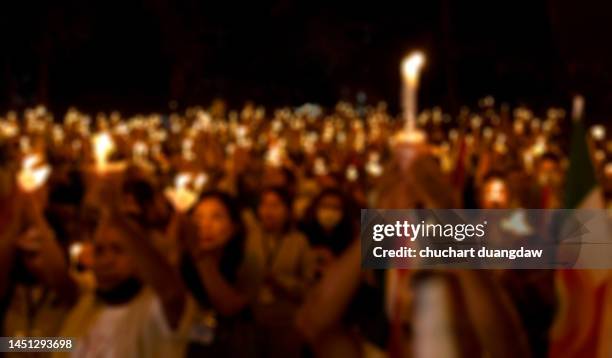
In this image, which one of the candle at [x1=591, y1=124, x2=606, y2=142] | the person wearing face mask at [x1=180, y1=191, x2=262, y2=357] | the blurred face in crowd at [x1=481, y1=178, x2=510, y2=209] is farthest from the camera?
the candle at [x1=591, y1=124, x2=606, y2=142]

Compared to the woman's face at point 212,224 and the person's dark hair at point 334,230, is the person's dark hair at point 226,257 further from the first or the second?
the person's dark hair at point 334,230

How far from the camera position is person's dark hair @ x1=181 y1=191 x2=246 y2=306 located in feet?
11.1

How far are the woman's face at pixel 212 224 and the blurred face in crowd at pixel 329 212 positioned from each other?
A: 0.88 meters

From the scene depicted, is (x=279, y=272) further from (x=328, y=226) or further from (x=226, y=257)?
(x=226, y=257)

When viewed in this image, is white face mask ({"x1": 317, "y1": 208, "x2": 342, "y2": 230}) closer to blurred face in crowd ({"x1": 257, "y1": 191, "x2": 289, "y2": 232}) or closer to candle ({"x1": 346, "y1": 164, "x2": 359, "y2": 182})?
blurred face in crowd ({"x1": 257, "y1": 191, "x2": 289, "y2": 232})

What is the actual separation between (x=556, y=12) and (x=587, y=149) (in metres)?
5.79

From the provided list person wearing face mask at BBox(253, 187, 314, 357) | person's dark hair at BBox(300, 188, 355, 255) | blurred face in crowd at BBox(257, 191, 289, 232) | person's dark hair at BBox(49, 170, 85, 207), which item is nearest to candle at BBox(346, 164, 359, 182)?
person's dark hair at BBox(49, 170, 85, 207)

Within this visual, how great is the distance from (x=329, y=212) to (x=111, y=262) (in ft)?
5.85

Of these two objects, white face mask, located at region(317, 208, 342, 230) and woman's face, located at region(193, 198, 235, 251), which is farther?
white face mask, located at region(317, 208, 342, 230)

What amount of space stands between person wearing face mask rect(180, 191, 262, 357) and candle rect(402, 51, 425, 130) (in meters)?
1.01

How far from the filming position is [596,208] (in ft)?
10.3

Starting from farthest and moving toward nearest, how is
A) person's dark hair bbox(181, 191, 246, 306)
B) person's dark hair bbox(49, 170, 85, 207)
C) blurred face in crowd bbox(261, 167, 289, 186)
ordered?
blurred face in crowd bbox(261, 167, 289, 186), person's dark hair bbox(49, 170, 85, 207), person's dark hair bbox(181, 191, 246, 306)

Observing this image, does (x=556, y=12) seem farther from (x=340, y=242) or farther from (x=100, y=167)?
(x=100, y=167)

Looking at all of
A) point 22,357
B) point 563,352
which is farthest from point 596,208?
point 22,357
